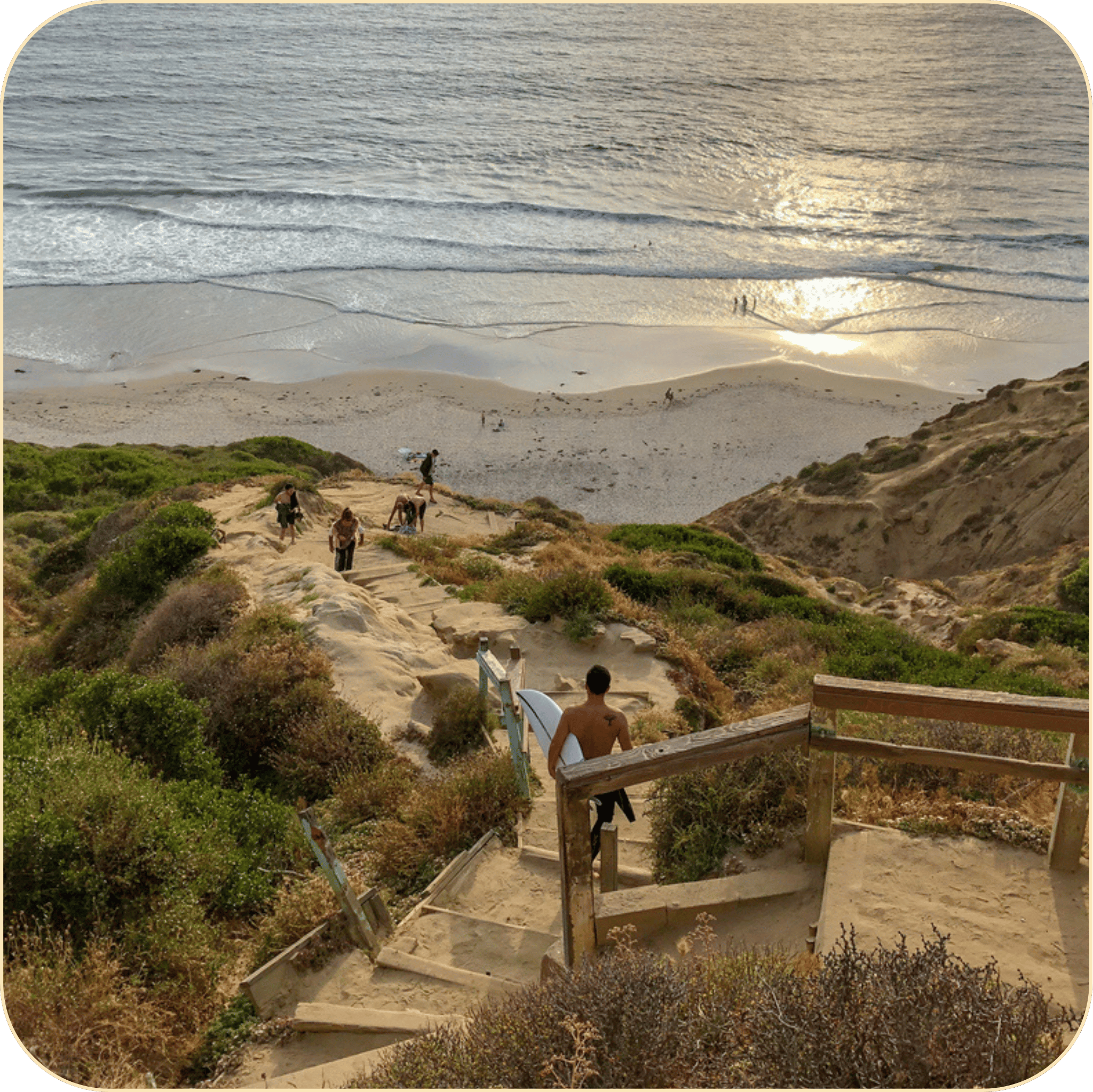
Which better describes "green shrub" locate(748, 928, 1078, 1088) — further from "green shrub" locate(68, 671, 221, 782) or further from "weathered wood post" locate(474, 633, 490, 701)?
"green shrub" locate(68, 671, 221, 782)

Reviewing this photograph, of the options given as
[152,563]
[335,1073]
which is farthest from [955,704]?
[152,563]

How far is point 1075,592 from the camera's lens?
20.2m

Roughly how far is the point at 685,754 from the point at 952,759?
159cm

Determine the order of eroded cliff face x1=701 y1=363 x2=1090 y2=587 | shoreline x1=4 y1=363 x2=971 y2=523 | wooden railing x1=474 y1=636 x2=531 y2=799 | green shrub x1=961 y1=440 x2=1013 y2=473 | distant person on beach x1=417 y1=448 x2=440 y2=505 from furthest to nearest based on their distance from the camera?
shoreline x1=4 y1=363 x2=971 y2=523 < green shrub x1=961 y1=440 x2=1013 y2=473 < eroded cliff face x1=701 y1=363 x2=1090 y2=587 < distant person on beach x1=417 y1=448 x2=440 y2=505 < wooden railing x1=474 y1=636 x2=531 y2=799

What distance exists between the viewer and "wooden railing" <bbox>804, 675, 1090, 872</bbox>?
16.0 ft

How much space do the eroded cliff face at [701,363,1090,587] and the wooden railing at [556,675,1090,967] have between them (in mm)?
21876

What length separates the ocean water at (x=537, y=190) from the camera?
3959 cm

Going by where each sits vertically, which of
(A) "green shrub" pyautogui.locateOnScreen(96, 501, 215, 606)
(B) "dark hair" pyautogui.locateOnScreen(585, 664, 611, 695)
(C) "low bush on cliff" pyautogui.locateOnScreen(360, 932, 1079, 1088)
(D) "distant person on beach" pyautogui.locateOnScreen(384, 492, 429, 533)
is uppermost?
(C) "low bush on cliff" pyautogui.locateOnScreen(360, 932, 1079, 1088)

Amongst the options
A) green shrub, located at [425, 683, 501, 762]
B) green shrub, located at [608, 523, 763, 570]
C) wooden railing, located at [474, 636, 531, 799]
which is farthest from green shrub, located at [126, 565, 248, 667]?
green shrub, located at [608, 523, 763, 570]

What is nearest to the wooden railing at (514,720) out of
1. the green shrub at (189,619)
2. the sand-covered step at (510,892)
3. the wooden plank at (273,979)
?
the sand-covered step at (510,892)

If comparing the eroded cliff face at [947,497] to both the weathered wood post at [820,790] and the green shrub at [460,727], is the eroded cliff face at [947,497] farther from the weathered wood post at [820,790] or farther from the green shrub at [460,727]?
the weathered wood post at [820,790]

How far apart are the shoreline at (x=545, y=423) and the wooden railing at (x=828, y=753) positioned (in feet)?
84.0

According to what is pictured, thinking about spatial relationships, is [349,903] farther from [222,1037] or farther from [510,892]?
[510,892]

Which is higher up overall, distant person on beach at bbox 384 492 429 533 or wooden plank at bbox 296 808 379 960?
wooden plank at bbox 296 808 379 960
